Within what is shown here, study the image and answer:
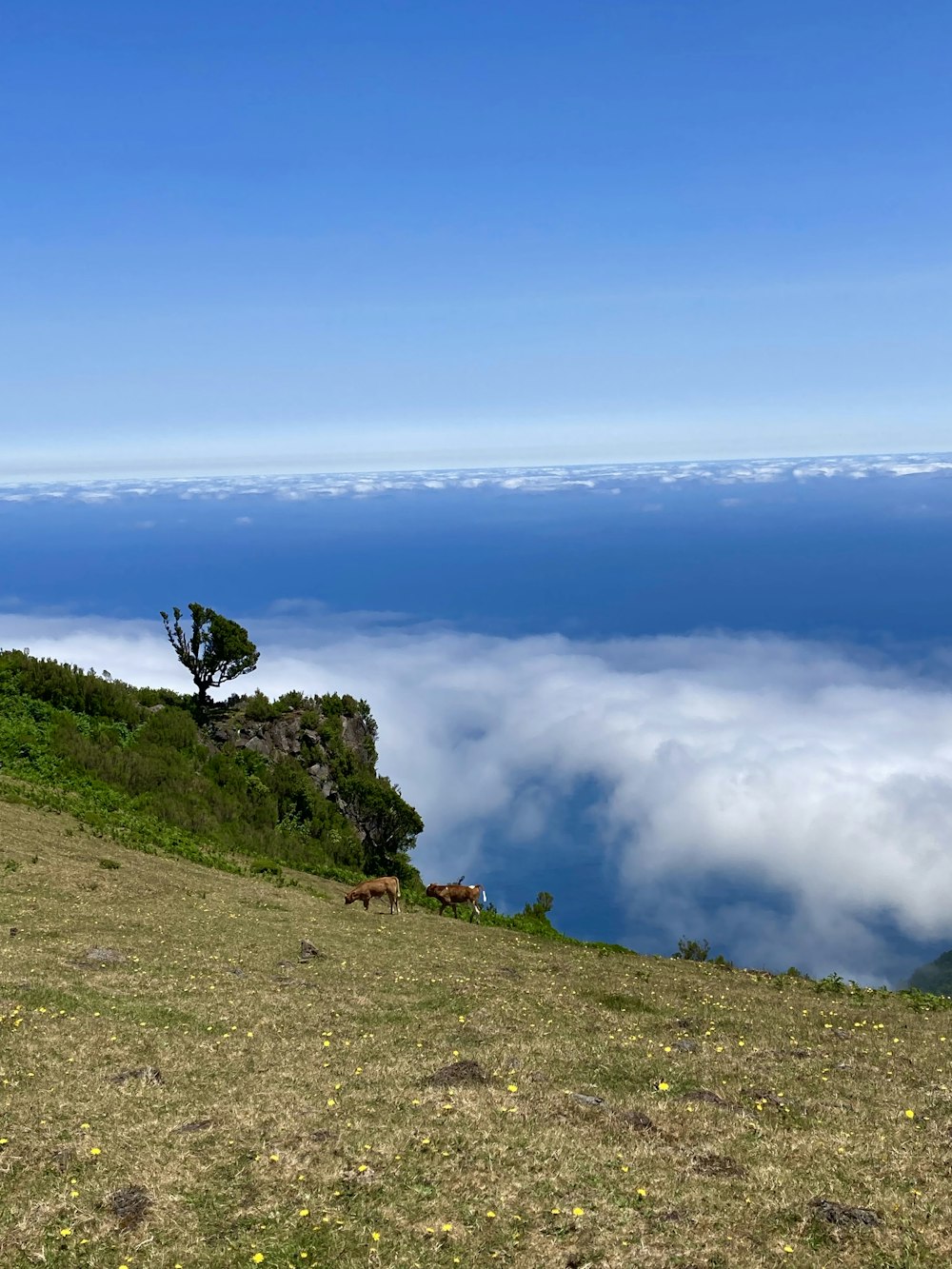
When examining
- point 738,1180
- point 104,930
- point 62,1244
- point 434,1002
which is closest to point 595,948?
point 434,1002

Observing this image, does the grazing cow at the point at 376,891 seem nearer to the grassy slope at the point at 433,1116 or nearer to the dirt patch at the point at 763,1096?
the grassy slope at the point at 433,1116

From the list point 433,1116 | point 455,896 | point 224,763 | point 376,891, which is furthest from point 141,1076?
point 224,763

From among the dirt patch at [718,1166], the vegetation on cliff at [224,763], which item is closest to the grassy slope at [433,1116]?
the dirt patch at [718,1166]

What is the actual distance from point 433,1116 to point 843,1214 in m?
7.24

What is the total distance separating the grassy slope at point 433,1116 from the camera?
1234cm

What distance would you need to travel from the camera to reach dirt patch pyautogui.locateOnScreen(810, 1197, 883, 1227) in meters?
12.6

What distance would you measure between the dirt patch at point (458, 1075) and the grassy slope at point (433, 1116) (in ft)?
1.56

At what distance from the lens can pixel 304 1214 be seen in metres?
12.9

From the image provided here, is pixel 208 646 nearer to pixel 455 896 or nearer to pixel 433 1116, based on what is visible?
pixel 455 896

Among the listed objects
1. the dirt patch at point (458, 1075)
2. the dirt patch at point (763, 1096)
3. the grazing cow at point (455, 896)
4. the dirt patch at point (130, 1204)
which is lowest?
the grazing cow at point (455, 896)

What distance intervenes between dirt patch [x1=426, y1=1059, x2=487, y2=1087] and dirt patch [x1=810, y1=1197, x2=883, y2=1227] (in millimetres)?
7532

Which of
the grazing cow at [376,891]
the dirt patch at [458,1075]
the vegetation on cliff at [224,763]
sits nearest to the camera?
the dirt patch at [458,1075]

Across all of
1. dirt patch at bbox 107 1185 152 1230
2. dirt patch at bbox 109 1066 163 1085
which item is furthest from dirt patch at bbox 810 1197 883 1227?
dirt patch at bbox 109 1066 163 1085

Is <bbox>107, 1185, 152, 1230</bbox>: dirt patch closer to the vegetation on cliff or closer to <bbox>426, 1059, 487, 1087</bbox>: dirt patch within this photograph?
<bbox>426, 1059, 487, 1087</bbox>: dirt patch
